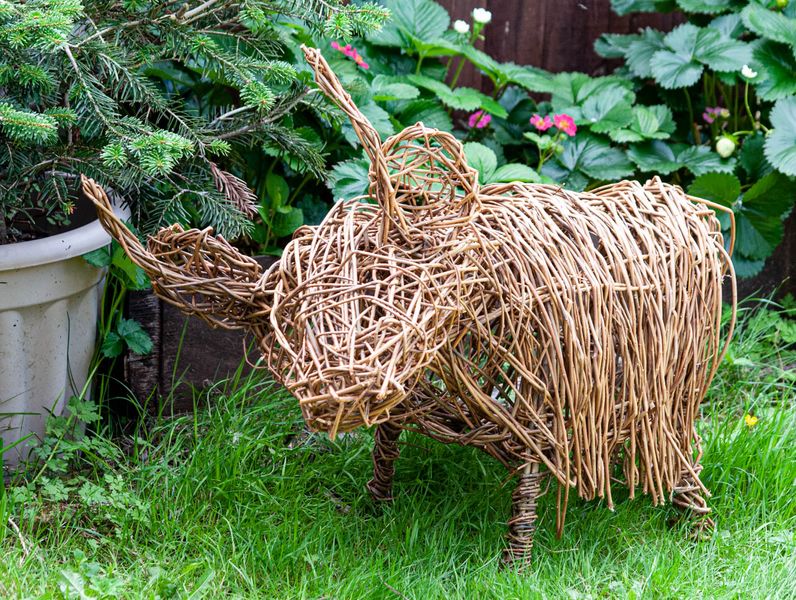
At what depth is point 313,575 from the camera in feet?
6.06

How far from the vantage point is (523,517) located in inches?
69.7

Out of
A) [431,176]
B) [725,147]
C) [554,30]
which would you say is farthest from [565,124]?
[431,176]

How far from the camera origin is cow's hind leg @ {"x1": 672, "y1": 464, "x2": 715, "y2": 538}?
2002 mm

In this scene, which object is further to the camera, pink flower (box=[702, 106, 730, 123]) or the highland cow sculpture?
pink flower (box=[702, 106, 730, 123])

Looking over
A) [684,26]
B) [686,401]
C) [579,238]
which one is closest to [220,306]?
[579,238]


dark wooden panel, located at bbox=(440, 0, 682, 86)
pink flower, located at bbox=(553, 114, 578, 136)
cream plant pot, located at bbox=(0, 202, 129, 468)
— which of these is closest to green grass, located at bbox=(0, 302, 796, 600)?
cream plant pot, located at bbox=(0, 202, 129, 468)

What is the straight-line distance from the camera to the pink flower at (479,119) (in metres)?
3.12

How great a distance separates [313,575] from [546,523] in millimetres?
578

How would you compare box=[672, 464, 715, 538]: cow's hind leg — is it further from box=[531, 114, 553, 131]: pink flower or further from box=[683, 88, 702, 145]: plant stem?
box=[683, 88, 702, 145]: plant stem

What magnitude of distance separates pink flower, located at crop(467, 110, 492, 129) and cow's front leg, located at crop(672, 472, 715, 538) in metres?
1.58

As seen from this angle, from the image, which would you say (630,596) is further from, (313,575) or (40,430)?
(40,430)

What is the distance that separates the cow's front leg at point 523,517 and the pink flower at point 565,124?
1.50 meters

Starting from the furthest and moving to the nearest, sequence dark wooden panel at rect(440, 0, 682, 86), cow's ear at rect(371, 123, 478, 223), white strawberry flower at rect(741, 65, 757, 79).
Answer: dark wooden panel at rect(440, 0, 682, 86) < white strawberry flower at rect(741, 65, 757, 79) < cow's ear at rect(371, 123, 478, 223)

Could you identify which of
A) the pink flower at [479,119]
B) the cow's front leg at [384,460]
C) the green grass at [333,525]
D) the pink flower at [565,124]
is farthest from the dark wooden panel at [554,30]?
the cow's front leg at [384,460]
